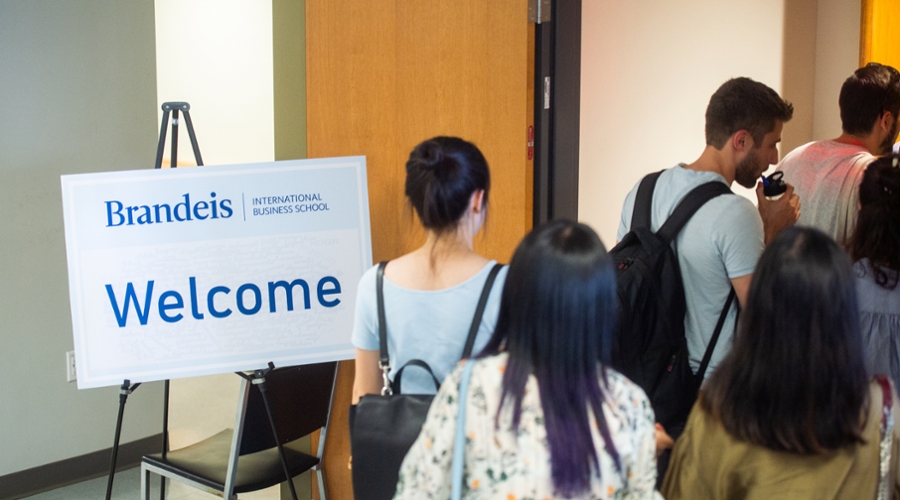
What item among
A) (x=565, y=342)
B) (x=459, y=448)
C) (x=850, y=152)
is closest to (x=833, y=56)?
(x=850, y=152)

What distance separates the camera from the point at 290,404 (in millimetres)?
2529

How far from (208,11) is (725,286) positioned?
5.37 metres

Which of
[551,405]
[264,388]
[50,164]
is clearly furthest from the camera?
[50,164]

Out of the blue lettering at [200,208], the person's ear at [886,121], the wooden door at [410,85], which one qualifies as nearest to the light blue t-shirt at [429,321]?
the blue lettering at [200,208]

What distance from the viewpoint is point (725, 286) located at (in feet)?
6.52

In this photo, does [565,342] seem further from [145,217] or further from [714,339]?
[145,217]

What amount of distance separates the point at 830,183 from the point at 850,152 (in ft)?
0.38

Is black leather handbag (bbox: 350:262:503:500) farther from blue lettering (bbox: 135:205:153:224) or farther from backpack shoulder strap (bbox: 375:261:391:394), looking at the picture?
blue lettering (bbox: 135:205:153:224)

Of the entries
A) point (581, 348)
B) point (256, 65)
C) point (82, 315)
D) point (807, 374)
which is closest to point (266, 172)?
point (82, 315)

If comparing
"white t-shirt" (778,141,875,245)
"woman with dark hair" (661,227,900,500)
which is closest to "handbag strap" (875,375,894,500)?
"woman with dark hair" (661,227,900,500)

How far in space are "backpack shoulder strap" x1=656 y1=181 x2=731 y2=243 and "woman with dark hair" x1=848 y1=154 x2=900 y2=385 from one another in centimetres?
36

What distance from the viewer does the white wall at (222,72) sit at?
6.07 metres

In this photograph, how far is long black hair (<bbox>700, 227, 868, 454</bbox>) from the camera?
1241 millimetres

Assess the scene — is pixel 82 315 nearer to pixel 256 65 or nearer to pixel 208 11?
pixel 256 65
